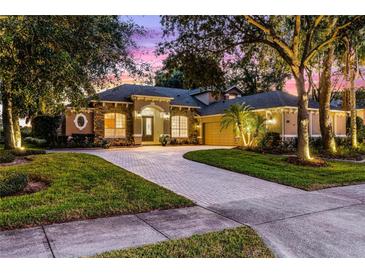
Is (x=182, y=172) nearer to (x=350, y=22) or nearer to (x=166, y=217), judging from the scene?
(x=166, y=217)

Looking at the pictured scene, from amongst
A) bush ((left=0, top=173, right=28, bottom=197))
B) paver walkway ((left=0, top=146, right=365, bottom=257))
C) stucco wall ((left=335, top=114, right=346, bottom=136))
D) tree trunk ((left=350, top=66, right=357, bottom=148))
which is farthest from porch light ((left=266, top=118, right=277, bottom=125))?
bush ((left=0, top=173, right=28, bottom=197))

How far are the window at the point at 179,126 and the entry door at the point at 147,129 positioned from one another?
5.69 feet

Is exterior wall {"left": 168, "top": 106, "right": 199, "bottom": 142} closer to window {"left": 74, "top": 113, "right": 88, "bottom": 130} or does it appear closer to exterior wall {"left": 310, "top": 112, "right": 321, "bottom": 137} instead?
window {"left": 74, "top": 113, "right": 88, "bottom": 130}

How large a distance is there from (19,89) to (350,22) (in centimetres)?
1164

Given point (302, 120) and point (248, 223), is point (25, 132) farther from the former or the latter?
point (248, 223)

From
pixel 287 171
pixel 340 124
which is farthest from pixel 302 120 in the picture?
pixel 340 124

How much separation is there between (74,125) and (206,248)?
62.0 ft

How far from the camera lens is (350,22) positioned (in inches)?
456

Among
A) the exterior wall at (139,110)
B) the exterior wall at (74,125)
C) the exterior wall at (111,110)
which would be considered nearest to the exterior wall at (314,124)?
the exterior wall at (139,110)

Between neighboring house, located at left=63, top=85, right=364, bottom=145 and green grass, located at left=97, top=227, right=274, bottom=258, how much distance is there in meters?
16.4

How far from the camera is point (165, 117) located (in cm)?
2352

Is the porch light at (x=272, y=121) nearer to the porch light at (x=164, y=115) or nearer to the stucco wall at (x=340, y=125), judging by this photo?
the stucco wall at (x=340, y=125)

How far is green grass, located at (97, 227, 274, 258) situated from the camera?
3.71 metres

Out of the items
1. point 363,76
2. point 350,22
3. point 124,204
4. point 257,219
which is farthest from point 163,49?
point 363,76
